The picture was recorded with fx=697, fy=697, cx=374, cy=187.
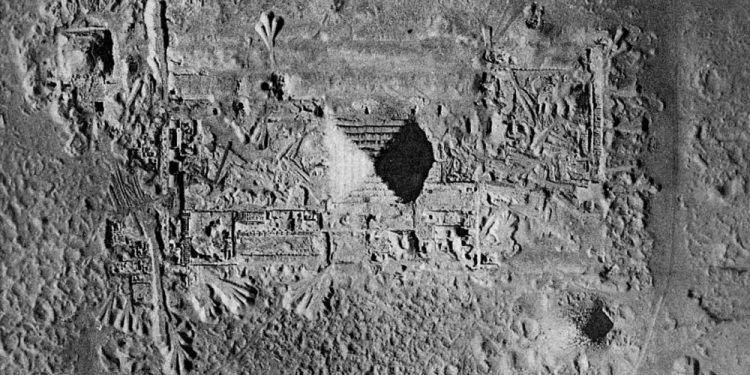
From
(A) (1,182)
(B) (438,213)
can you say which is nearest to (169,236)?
(A) (1,182)

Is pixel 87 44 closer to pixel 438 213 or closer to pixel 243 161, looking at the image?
pixel 243 161

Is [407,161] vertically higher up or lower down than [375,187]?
higher up

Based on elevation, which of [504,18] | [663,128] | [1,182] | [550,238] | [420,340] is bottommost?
[420,340]

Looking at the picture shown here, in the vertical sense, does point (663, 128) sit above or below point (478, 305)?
above
